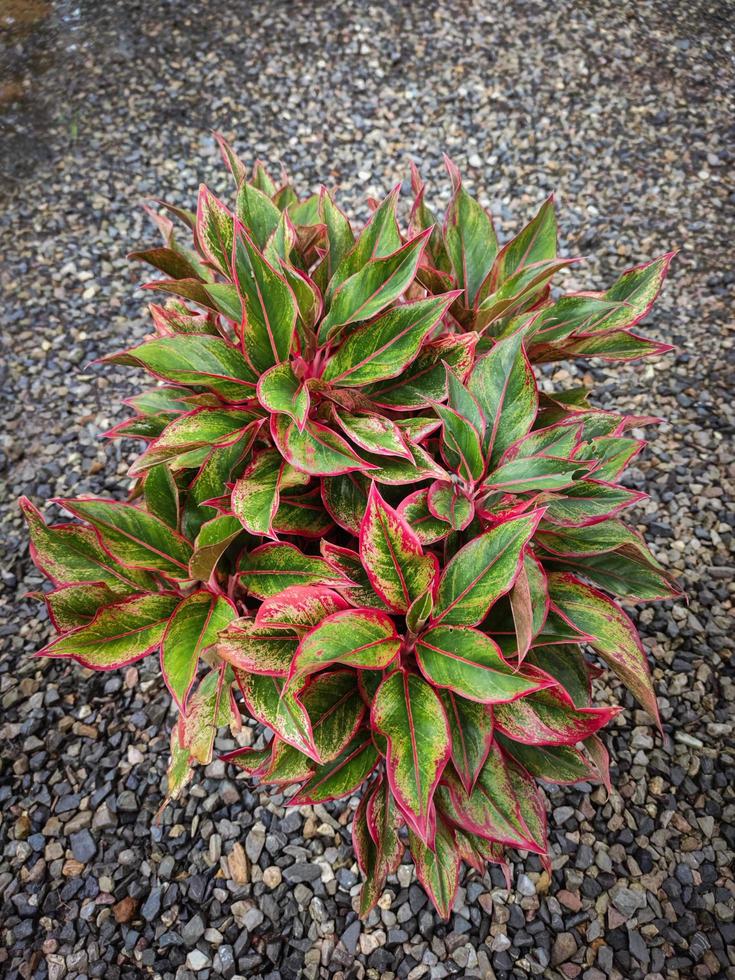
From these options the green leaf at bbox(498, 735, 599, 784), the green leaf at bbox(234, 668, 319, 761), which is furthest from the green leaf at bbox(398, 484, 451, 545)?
the green leaf at bbox(498, 735, 599, 784)

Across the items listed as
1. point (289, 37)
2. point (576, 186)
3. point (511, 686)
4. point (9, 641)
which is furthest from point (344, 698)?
point (289, 37)

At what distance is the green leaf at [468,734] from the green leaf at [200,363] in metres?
0.63

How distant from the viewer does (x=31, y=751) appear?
6.82 ft

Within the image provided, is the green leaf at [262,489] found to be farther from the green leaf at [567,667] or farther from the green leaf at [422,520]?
the green leaf at [567,667]

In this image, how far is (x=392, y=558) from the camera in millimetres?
1114

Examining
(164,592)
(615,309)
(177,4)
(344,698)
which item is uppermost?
(177,4)

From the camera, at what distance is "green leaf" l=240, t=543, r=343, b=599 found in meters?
1.19

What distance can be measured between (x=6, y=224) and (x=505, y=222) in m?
2.45

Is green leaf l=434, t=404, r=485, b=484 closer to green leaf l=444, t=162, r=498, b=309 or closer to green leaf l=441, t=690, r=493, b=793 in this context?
green leaf l=441, t=690, r=493, b=793

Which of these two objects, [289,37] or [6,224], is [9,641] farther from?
[289,37]

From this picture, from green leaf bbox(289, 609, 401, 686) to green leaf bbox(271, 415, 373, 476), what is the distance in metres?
0.22

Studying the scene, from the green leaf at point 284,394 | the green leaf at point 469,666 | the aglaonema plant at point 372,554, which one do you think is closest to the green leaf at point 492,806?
the aglaonema plant at point 372,554

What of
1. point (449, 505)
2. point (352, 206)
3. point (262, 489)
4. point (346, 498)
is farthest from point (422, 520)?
point (352, 206)

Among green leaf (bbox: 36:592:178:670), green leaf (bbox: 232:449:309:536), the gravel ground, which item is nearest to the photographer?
green leaf (bbox: 232:449:309:536)
